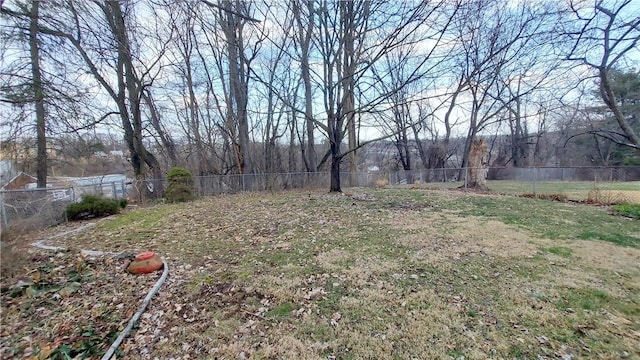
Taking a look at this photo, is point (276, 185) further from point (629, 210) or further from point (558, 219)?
point (629, 210)

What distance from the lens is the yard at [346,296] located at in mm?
2229

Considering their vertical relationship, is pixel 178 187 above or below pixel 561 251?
above

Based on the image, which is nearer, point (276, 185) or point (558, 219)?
point (558, 219)

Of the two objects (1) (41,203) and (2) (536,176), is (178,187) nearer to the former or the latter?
(1) (41,203)

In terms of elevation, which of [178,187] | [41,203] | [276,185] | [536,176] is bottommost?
[536,176]

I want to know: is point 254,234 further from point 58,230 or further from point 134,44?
point 134,44

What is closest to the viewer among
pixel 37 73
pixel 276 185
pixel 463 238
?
pixel 463 238

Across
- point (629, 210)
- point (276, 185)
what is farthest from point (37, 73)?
point (629, 210)

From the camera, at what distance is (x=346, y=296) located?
3014 mm

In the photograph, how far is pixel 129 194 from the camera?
435 inches

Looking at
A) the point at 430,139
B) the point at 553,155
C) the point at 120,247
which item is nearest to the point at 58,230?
the point at 120,247

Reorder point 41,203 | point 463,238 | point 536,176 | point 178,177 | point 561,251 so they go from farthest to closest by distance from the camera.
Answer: point 536,176 → point 178,177 → point 41,203 → point 463,238 → point 561,251

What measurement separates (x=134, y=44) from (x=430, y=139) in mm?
21673

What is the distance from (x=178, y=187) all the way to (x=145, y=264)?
7.62 m
